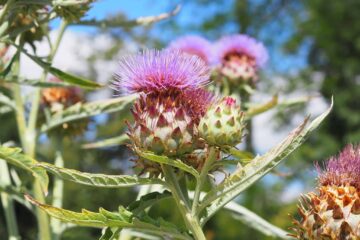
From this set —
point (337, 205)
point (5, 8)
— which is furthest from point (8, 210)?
point (337, 205)

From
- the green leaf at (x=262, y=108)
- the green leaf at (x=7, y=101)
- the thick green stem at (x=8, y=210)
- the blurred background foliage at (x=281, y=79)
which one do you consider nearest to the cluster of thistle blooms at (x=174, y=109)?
the thick green stem at (x=8, y=210)

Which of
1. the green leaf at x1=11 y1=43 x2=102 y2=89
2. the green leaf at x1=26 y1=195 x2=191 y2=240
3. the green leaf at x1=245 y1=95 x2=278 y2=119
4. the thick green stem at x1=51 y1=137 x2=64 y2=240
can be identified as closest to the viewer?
the green leaf at x1=26 y1=195 x2=191 y2=240

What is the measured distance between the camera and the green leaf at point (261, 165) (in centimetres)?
101

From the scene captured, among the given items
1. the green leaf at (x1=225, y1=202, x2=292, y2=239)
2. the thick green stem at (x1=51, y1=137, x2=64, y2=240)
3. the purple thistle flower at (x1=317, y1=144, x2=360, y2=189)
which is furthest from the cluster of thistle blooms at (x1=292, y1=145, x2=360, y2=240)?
the thick green stem at (x1=51, y1=137, x2=64, y2=240)

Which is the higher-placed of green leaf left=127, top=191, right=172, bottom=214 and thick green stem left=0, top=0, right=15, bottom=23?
thick green stem left=0, top=0, right=15, bottom=23

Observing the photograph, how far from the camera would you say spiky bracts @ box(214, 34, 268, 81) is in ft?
8.09

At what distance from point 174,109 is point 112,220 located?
0.75ft

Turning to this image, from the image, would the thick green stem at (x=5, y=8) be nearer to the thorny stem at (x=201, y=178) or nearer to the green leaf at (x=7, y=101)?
the thorny stem at (x=201, y=178)

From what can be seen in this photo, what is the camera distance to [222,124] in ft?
3.42

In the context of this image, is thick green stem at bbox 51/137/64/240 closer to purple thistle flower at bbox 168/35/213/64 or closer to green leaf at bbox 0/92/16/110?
green leaf at bbox 0/92/16/110

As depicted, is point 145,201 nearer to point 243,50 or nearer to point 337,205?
point 337,205

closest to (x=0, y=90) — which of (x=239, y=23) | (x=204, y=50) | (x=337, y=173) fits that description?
(x=337, y=173)

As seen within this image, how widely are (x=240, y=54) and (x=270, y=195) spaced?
10.7 m

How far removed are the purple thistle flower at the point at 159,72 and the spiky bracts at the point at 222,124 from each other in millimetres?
71
